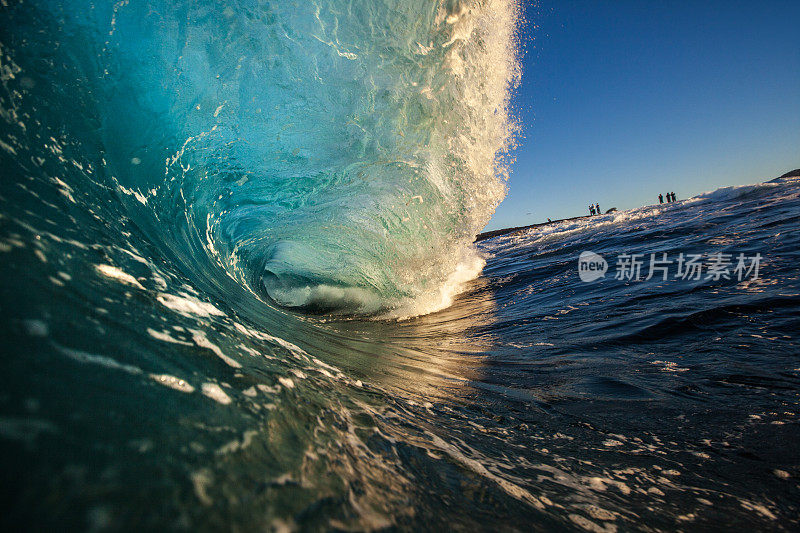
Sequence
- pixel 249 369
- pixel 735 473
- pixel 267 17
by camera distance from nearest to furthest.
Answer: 1. pixel 249 369
2. pixel 735 473
3. pixel 267 17

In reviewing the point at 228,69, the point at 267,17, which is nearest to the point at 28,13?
the point at 228,69

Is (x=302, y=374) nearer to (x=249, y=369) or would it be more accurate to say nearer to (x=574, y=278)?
(x=249, y=369)

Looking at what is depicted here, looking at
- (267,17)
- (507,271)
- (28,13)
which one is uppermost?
(507,271)

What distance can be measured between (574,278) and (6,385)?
312 inches

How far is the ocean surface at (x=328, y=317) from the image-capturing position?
0.80 metres

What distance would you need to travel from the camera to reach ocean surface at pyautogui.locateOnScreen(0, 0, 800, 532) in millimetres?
798

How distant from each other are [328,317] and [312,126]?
2.91 meters

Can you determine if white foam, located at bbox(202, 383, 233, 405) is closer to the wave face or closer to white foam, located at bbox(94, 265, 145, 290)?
white foam, located at bbox(94, 265, 145, 290)

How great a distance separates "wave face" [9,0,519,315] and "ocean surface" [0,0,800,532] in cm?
3

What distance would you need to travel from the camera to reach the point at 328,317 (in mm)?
5949

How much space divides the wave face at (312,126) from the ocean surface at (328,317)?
29 millimetres

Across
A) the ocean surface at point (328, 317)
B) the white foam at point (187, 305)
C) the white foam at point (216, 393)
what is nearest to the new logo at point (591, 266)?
the ocean surface at point (328, 317)

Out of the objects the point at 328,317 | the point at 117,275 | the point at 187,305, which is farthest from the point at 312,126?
the point at 117,275

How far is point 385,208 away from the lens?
581 cm
